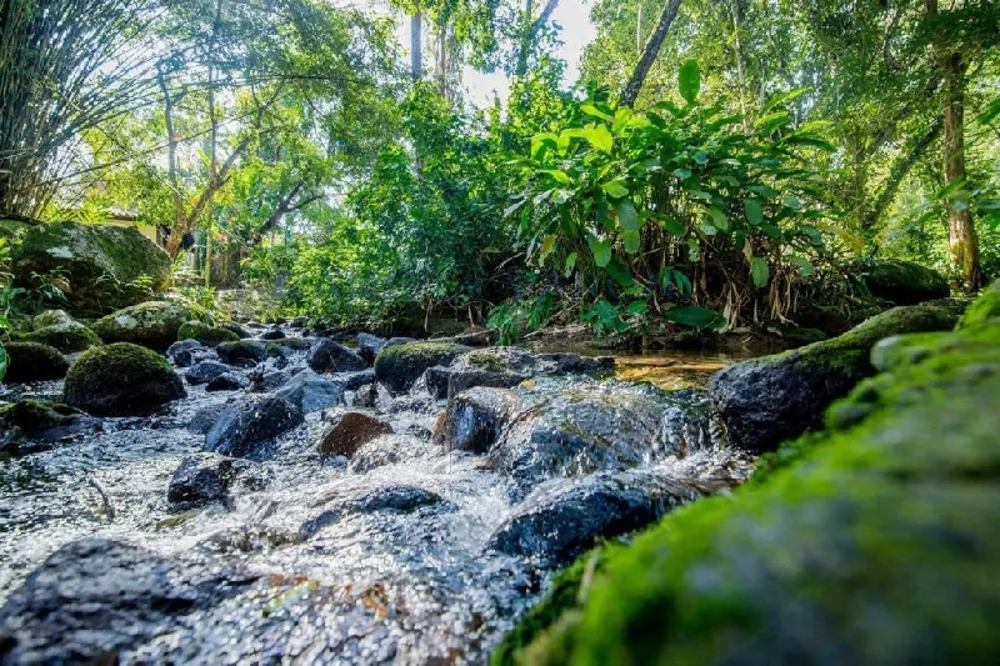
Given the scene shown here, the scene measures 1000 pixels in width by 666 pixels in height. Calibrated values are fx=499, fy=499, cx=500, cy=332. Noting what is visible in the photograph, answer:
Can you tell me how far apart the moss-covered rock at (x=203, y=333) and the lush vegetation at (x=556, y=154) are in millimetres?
1566

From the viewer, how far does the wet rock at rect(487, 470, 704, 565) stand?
57.8 inches

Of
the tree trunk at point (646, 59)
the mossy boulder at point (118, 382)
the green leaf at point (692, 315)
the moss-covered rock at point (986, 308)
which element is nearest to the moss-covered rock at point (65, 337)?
the mossy boulder at point (118, 382)

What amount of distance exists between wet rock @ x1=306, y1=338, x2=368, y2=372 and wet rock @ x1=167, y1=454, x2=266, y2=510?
3.38 m

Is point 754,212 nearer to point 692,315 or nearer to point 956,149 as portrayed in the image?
point 692,315

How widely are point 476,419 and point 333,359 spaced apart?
3.74 metres

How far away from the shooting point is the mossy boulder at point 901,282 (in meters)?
5.97

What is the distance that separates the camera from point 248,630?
121 centimetres

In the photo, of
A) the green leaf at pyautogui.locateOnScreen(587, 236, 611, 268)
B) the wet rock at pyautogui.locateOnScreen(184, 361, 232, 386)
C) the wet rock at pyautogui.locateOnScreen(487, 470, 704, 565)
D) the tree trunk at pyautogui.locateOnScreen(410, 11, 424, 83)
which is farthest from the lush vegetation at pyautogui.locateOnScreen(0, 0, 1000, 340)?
the tree trunk at pyautogui.locateOnScreen(410, 11, 424, 83)

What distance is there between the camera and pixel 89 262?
8391mm

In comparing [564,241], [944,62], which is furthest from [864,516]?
[944,62]

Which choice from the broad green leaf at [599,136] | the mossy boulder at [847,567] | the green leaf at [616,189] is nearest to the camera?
the mossy boulder at [847,567]

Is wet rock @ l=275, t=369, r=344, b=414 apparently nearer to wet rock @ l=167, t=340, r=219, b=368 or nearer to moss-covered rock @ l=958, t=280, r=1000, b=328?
wet rock @ l=167, t=340, r=219, b=368

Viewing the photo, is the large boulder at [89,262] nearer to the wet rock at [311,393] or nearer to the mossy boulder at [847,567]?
the wet rock at [311,393]

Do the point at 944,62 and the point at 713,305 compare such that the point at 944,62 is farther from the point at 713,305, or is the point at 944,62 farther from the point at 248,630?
the point at 248,630
